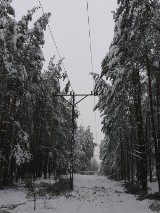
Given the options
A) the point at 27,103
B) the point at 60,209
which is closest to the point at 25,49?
the point at 27,103

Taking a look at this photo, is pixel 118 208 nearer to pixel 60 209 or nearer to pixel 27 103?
pixel 60 209

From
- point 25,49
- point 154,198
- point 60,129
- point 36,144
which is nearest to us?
point 154,198

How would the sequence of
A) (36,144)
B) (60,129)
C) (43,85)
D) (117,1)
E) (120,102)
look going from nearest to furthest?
(117,1) → (120,102) → (43,85) → (36,144) → (60,129)

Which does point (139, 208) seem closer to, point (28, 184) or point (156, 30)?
point (156, 30)

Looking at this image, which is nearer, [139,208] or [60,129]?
[139,208]

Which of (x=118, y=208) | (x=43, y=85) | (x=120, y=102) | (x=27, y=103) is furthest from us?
(x=43, y=85)

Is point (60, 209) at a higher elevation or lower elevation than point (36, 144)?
lower

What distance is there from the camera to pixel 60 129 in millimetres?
41281

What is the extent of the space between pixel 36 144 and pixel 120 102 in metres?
10.2

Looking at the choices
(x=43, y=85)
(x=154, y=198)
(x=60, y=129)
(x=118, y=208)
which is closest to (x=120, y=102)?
(x=43, y=85)

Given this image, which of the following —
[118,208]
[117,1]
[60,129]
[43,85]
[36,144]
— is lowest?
[118,208]

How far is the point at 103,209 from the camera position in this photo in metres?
13.6

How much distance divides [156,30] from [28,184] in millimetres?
14446

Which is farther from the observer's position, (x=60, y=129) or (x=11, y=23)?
(x=60, y=129)
